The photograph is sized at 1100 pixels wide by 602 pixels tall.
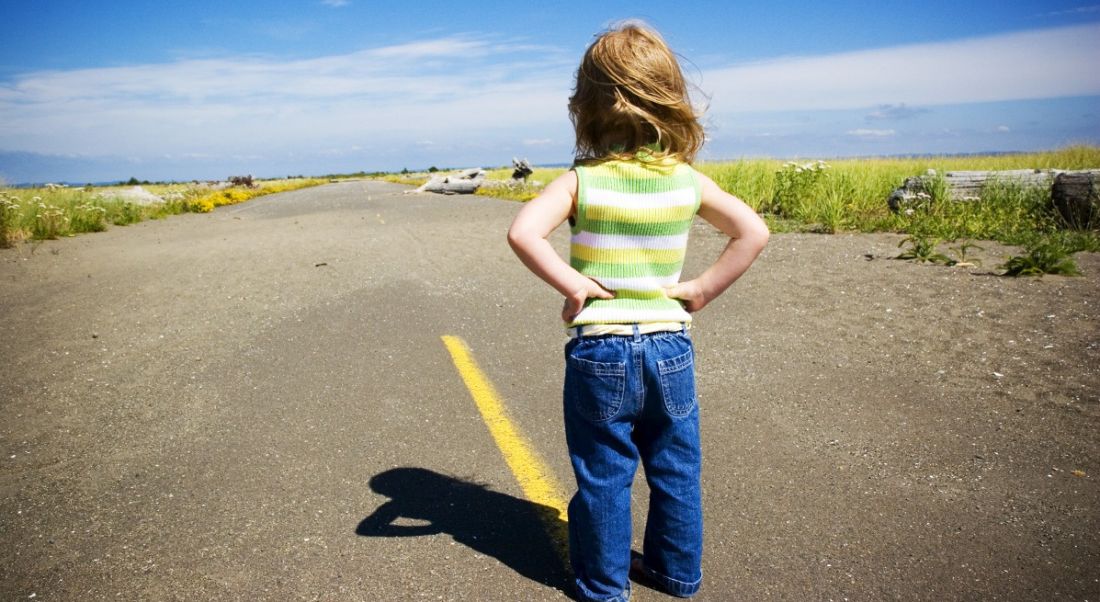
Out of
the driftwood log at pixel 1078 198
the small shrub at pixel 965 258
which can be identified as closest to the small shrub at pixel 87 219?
the small shrub at pixel 965 258

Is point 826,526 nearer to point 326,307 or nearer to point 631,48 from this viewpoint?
point 631,48

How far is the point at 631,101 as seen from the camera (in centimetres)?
203

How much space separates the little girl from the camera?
2.04 metres

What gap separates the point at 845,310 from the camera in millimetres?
5984

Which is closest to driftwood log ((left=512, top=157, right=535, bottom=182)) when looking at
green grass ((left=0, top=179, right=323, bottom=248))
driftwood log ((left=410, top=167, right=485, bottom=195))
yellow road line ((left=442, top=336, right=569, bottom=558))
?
driftwood log ((left=410, top=167, right=485, bottom=195))

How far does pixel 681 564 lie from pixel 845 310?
4.34 m

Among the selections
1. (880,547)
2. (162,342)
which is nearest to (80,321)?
(162,342)

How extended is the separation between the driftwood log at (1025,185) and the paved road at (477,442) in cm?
230

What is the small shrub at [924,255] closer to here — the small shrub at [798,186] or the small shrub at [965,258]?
the small shrub at [965,258]

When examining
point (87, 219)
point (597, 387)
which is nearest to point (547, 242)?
point (597, 387)

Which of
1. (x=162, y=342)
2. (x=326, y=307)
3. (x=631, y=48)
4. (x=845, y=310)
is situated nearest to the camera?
(x=631, y=48)

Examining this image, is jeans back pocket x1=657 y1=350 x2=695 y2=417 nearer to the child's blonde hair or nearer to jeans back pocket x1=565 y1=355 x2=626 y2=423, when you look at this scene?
jeans back pocket x1=565 y1=355 x2=626 y2=423

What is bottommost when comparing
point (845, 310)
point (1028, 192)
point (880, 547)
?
point (880, 547)

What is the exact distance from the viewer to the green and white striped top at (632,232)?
6.74 ft
